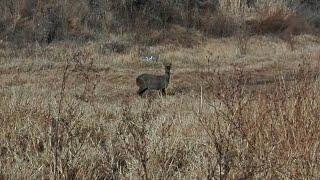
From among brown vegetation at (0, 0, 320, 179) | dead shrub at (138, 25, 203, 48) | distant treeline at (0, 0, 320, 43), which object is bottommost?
dead shrub at (138, 25, 203, 48)

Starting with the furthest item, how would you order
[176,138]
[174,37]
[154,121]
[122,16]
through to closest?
[122,16], [174,37], [154,121], [176,138]

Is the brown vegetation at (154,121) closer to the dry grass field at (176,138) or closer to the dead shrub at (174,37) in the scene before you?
the dry grass field at (176,138)

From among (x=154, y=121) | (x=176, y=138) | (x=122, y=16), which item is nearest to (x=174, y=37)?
(x=122, y=16)

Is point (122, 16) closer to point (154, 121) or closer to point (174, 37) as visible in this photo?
point (174, 37)

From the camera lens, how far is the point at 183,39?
19703 mm

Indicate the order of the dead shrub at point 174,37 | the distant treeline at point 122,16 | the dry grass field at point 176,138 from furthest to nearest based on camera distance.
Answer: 1. the dead shrub at point 174,37
2. the distant treeline at point 122,16
3. the dry grass field at point 176,138

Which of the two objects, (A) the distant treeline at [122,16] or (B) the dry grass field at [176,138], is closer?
(B) the dry grass field at [176,138]

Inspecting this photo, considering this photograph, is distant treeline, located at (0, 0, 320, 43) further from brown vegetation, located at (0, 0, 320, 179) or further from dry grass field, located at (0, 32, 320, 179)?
dry grass field, located at (0, 32, 320, 179)

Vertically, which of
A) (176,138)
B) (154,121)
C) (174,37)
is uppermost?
(176,138)

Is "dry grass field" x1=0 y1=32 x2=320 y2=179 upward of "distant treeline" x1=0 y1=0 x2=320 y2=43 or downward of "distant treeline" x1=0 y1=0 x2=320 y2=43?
upward

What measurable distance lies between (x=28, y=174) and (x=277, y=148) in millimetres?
1867

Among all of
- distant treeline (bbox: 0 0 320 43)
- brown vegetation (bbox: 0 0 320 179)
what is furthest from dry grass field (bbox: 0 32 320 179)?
distant treeline (bbox: 0 0 320 43)

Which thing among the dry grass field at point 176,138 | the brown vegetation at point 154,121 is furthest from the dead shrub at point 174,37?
the dry grass field at point 176,138

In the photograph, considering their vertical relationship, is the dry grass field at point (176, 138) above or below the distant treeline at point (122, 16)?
above
